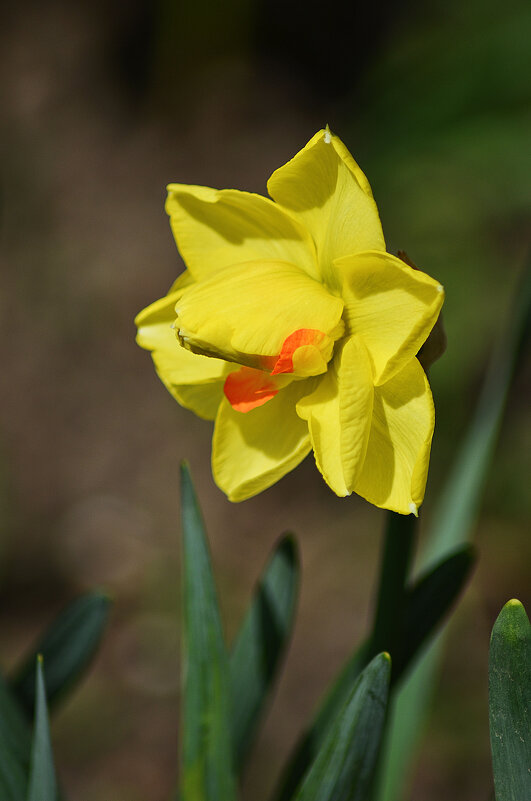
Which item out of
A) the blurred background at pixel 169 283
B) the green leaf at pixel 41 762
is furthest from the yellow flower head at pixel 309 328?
the blurred background at pixel 169 283

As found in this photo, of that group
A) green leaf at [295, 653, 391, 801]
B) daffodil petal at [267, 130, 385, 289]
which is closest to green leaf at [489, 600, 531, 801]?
green leaf at [295, 653, 391, 801]

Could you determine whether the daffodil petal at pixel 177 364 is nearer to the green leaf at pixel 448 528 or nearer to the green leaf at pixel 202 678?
the green leaf at pixel 202 678

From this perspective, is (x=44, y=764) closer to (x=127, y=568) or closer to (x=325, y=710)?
(x=325, y=710)

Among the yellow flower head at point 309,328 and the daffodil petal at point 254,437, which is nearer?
the yellow flower head at point 309,328

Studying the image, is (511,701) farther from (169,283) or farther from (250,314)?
(169,283)

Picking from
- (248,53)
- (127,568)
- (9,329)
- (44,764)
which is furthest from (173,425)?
(44,764)
